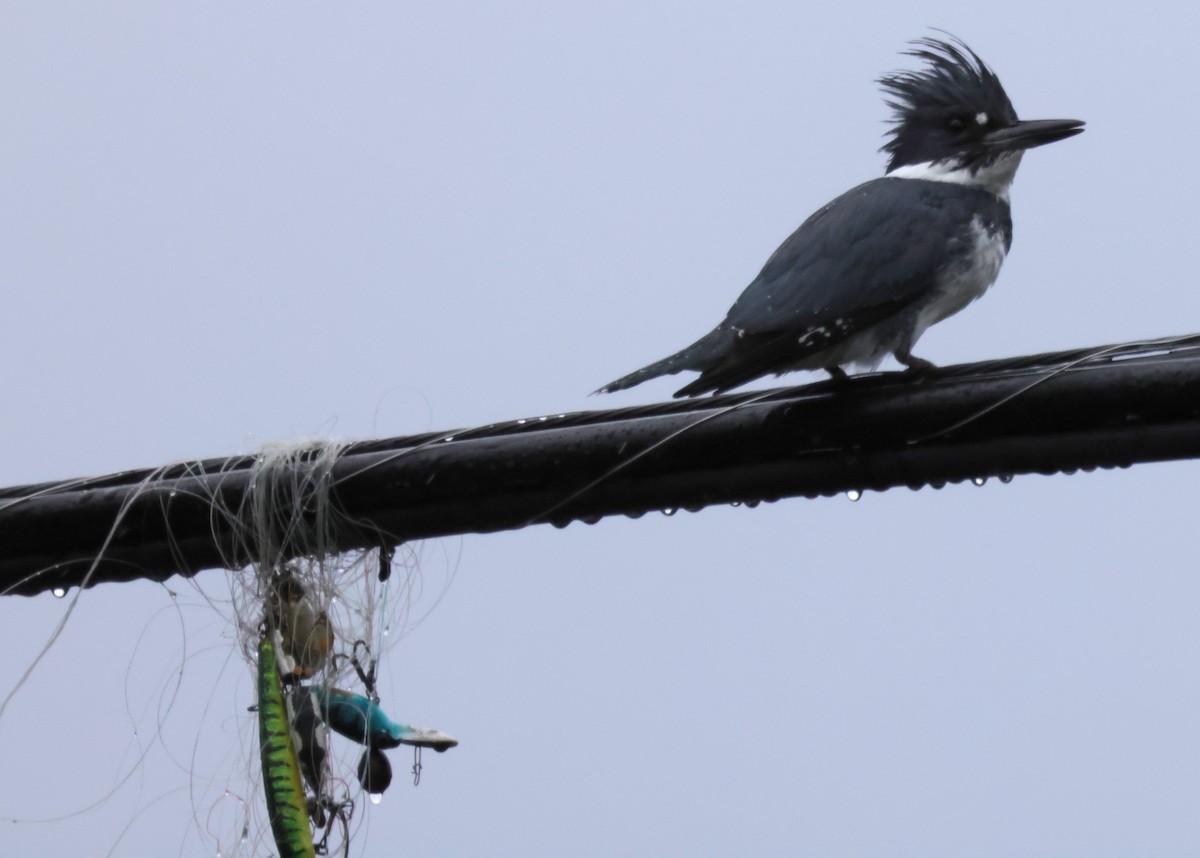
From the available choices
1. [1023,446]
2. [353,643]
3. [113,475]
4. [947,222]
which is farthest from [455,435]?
[947,222]

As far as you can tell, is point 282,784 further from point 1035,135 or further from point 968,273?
point 1035,135

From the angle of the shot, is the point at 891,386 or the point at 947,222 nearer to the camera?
the point at 891,386

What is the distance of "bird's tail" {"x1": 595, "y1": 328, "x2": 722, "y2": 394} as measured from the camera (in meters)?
3.40

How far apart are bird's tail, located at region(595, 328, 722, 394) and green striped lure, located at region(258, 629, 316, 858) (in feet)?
3.26

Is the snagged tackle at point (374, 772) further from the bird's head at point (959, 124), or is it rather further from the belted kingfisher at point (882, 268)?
the bird's head at point (959, 124)

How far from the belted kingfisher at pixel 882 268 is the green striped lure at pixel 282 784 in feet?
3.34

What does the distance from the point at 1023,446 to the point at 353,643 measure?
127 cm

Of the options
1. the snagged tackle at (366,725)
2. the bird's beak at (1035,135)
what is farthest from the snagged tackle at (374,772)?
the bird's beak at (1035,135)

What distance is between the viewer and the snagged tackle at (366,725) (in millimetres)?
2762

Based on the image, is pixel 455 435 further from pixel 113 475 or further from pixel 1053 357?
pixel 1053 357

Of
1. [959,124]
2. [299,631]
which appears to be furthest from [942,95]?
[299,631]

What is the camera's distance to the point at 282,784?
2.81 meters

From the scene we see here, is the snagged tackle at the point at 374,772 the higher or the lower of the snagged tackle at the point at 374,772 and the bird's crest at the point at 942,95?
the lower

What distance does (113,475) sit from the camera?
3.09 metres
